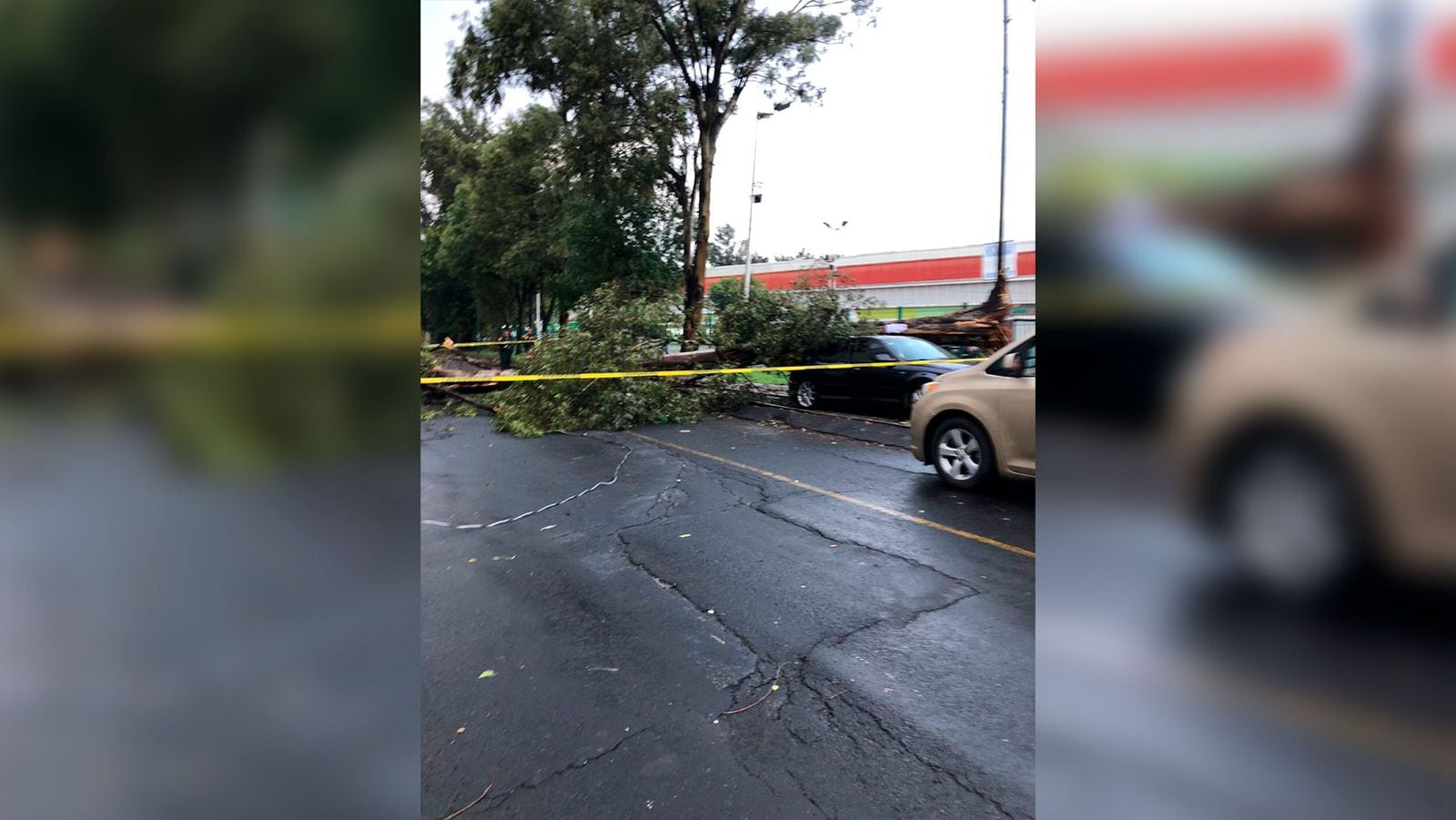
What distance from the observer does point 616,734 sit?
2836 mm

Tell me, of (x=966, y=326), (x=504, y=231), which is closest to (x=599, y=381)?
(x=966, y=326)

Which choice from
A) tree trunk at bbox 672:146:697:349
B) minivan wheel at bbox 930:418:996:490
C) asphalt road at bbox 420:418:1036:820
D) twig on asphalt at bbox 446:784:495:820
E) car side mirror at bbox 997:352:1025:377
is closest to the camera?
twig on asphalt at bbox 446:784:495:820

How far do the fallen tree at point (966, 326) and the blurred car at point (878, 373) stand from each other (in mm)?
770

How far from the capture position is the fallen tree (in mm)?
11023

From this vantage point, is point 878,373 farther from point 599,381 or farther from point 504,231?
point 504,231

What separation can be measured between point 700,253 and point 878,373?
120 inches

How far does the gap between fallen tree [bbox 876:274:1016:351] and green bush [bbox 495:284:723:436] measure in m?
3.70

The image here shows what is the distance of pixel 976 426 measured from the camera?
6.26 metres
